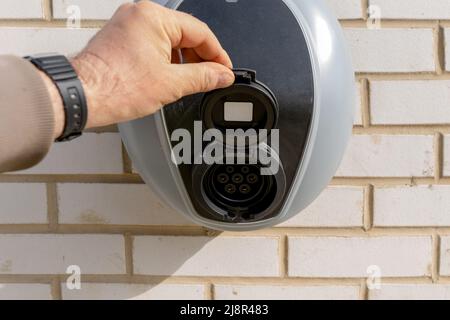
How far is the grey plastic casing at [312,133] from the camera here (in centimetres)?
109

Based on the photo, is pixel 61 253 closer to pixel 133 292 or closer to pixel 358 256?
pixel 133 292

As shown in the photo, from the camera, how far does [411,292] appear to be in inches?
58.7

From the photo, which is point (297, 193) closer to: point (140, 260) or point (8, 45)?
point (140, 260)

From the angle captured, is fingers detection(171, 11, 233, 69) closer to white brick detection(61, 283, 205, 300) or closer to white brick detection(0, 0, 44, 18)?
Result: white brick detection(0, 0, 44, 18)

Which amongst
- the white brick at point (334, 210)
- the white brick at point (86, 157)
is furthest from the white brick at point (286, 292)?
the white brick at point (86, 157)

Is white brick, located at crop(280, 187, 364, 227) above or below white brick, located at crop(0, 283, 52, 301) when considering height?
above

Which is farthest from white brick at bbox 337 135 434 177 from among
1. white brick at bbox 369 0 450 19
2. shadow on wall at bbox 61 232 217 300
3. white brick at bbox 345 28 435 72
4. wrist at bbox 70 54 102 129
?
wrist at bbox 70 54 102 129

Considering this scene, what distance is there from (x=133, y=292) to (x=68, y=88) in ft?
2.45

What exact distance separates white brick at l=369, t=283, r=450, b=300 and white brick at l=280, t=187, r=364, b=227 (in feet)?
0.67

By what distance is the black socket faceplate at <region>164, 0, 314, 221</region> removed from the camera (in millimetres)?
1052

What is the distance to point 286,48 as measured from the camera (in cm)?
106

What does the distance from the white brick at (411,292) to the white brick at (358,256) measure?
0.12 feet

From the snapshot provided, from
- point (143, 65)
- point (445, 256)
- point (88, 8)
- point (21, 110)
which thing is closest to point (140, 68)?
point (143, 65)
